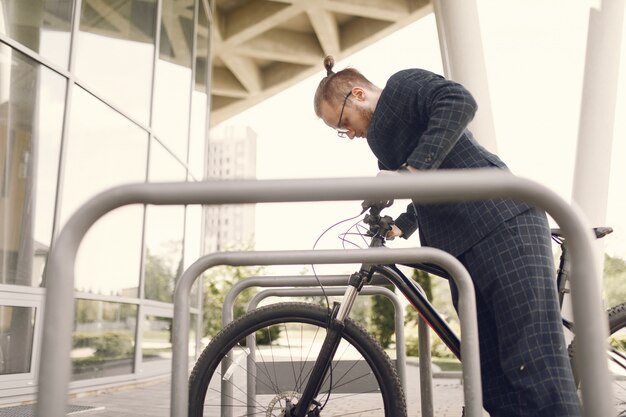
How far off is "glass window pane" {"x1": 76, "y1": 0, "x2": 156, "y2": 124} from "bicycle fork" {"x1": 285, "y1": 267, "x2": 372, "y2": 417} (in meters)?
4.08

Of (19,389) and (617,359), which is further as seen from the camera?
(19,389)

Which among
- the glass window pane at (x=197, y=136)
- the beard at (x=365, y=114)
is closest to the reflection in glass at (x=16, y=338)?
the beard at (x=365, y=114)

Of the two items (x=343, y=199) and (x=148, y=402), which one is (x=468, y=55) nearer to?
(x=148, y=402)

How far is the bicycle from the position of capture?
2029 mm

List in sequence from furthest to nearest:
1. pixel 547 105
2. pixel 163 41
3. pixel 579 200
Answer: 1. pixel 547 105
2. pixel 163 41
3. pixel 579 200

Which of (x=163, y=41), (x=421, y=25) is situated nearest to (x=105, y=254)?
(x=163, y=41)

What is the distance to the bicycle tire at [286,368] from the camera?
2020 millimetres

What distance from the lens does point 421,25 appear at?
40.7 ft

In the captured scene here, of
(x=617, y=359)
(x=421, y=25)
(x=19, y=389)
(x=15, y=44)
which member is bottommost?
(x=19, y=389)

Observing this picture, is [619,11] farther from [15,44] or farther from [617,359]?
[15,44]

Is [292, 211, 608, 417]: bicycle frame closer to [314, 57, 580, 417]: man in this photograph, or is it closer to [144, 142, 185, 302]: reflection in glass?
[314, 57, 580, 417]: man

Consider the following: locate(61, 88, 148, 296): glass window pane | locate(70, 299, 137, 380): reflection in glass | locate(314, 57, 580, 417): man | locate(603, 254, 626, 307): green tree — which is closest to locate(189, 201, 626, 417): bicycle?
locate(314, 57, 580, 417): man

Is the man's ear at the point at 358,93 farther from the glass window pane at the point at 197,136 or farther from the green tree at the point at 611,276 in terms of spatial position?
the glass window pane at the point at 197,136

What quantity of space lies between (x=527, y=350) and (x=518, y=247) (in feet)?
0.97
